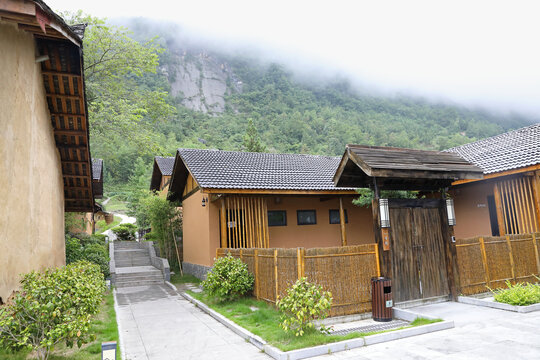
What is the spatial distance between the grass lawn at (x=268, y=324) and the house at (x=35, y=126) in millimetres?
3892

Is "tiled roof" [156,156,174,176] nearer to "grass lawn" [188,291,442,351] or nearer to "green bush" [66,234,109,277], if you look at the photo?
"green bush" [66,234,109,277]

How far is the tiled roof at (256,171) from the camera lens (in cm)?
1228

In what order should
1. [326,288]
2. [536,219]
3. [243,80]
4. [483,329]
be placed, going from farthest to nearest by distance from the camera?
[243,80]
[536,219]
[326,288]
[483,329]

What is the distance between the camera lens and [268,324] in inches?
273

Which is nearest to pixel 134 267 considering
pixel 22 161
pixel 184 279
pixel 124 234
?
pixel 184 279

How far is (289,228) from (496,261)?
6937 millimetres

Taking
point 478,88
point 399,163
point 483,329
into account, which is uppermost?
point 478,88

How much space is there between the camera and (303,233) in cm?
1422

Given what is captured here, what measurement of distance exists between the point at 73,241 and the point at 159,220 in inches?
163

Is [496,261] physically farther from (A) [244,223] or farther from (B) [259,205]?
(A) [244,223]

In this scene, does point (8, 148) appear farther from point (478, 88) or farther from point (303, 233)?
point (478, 88)

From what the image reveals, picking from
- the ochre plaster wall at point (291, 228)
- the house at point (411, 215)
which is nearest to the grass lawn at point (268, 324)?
the house at point (411, 215)

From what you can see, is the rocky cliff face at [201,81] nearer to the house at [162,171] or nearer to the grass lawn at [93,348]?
the house at [162,171]

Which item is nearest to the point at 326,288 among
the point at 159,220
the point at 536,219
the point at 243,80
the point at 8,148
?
the point at 8,148
